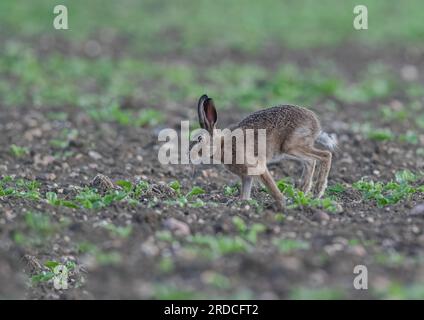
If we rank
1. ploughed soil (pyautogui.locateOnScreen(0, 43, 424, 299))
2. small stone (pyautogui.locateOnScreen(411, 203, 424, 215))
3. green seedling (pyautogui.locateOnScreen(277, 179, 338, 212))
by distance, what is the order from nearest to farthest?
ploughed soil (pyautogui.locateOnScreen(0, 43, 424, 299))
small stone (pyautogui.locateOnScreen(411, 203, 424, 215))
green seedling (pyautogui.locateOnScreen(277, 179, 338, 212))

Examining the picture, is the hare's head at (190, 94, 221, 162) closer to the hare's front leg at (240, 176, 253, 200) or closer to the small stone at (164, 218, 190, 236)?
the hare's front leg at (240, 176, 253, 200)

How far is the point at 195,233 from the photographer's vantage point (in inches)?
281

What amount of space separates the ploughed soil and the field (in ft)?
0.05

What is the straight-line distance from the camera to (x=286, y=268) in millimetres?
6297

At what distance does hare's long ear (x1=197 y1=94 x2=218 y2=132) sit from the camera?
8.10 metres

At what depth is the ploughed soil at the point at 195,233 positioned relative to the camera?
20.4ft

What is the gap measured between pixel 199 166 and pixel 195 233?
317 cm

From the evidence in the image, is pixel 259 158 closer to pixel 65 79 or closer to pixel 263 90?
pixel 263 90

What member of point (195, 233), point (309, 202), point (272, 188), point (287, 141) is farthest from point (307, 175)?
point (195, 233)

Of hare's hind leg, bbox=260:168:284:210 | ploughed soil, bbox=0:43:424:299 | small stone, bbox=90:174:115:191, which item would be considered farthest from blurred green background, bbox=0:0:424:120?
hare's hind leg, bbox=260:168:284:210

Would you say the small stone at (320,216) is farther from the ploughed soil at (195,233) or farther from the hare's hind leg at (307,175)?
the hare's hind leg at (307,175)

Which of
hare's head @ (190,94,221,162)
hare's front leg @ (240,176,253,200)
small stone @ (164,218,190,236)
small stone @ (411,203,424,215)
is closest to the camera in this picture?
small stone @ (164,218,190,236)
